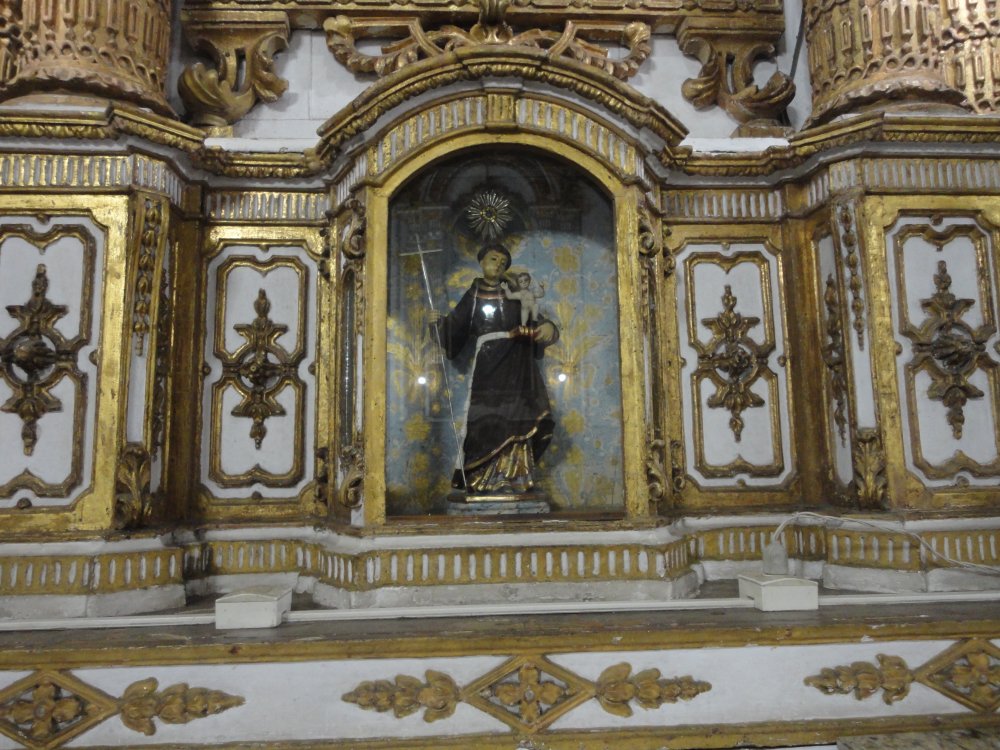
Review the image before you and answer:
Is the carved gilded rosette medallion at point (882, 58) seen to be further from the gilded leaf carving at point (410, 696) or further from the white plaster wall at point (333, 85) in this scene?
the gilded leaf carving at point (410, 696)

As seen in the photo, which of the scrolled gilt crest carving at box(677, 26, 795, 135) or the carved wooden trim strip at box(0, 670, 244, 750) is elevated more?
the scrolled gilt crest carving at box(677, 26, 795, 135)

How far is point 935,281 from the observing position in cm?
305

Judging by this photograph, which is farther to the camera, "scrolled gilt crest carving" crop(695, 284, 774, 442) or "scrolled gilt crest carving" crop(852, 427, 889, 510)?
"scrolled gilt crest carving" crop(695, 284, 774, 442)

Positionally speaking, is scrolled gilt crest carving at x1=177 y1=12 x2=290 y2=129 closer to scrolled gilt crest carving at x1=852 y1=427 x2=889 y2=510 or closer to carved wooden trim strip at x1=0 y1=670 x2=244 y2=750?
carved wooden trim strip at x1=0 y1=670 x2=244 y2=750

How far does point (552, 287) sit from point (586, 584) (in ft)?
4.00

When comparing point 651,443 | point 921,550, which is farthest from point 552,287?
point 921,550

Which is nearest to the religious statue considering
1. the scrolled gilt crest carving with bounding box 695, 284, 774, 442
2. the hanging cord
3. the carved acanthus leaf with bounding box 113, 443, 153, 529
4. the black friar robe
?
the black friar robe

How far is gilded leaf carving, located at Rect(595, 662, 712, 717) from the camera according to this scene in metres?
2.25

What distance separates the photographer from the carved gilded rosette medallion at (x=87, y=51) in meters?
2.90

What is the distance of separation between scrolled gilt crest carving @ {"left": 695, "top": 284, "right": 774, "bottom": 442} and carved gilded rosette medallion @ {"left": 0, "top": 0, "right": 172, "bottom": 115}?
238cm

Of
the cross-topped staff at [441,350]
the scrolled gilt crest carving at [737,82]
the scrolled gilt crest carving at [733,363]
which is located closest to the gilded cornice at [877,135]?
the scrolled gilt crest carving at [737,82]

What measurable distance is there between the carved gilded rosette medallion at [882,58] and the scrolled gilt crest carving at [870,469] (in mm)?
1318

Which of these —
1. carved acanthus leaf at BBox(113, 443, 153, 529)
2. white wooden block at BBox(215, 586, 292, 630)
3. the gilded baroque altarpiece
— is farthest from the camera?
carved acanthus leaf at BBox(113, 443, 153, 529)

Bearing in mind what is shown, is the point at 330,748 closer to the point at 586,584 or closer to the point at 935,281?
the point at 586,584
